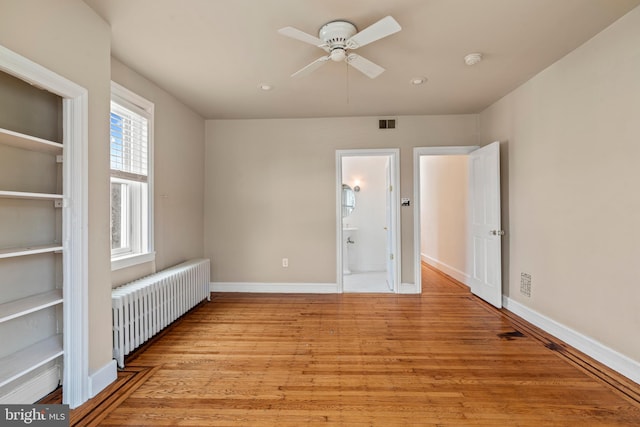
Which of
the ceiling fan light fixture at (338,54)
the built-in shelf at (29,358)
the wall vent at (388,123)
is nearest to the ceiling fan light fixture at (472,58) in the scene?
the ceiling fan light fixture at (338,54)

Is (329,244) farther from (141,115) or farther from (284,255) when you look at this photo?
(141,115)

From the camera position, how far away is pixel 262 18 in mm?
1995

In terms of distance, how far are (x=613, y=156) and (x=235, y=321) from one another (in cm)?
365

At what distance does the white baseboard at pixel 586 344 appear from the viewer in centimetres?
202

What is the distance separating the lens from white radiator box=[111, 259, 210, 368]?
2.23 metres

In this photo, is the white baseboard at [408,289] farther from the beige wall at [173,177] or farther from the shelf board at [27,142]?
the shelf board at [27,142]

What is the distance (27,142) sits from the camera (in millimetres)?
1584

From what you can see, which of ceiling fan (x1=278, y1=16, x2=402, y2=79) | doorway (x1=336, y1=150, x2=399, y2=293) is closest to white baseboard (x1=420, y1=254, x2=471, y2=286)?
doorway (x1=336, y1=150, x2=399, y2=293)

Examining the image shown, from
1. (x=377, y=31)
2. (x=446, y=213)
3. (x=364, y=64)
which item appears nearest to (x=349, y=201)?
(x=446, y=213)

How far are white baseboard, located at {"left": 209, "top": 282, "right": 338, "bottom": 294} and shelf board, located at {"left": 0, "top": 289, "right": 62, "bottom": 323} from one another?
251cm

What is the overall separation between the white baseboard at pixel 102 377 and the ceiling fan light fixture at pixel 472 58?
3.70 metres

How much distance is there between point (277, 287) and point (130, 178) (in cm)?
238

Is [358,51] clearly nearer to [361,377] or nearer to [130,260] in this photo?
A: [361,377]

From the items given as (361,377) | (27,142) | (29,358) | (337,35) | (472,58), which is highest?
(472,58)
